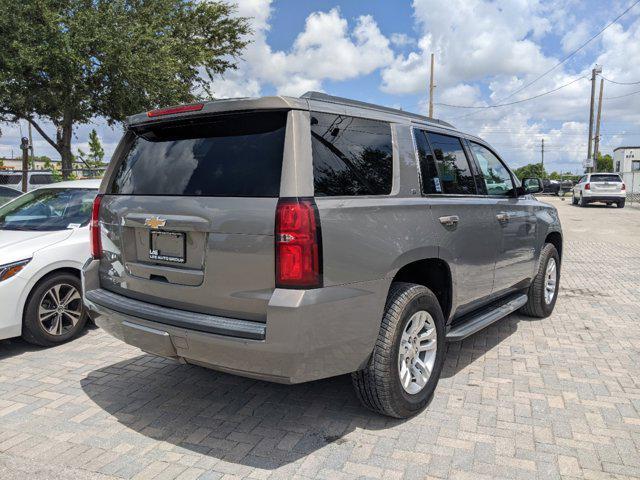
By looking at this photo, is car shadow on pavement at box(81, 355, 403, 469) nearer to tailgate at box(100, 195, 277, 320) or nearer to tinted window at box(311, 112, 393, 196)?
tailgate at box(100, 195, 277, 320)

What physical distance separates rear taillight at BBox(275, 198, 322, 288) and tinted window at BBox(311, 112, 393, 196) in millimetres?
191

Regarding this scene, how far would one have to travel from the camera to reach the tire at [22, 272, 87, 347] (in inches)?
187

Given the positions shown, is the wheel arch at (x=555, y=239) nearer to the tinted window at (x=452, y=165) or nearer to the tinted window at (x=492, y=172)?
the tinted window at (x=492, y=172)

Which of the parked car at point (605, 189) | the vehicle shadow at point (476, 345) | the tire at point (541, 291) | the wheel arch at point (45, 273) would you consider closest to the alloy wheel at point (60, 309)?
the wheel arch at point (45, 273)

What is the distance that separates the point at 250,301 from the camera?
109 inches

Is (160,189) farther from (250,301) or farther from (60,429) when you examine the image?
(60,429)

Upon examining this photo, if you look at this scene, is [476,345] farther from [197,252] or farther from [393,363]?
[197,252]

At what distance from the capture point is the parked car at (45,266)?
181 inches

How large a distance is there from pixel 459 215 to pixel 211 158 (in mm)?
1866

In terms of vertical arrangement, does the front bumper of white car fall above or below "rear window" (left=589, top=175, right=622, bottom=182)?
below

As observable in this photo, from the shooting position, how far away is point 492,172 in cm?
483

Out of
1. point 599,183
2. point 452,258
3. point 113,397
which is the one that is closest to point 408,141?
point 452,258

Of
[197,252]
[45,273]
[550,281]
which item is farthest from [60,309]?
[550,281]

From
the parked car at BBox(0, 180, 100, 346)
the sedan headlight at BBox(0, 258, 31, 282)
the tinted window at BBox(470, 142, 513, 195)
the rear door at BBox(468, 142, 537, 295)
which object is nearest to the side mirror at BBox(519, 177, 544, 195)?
the rear door at BBox(468, 142, 537, 295)
